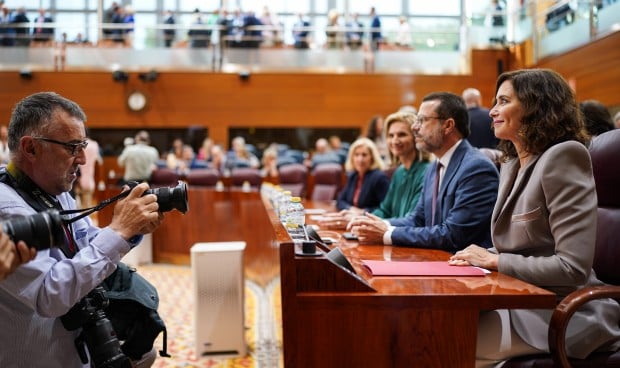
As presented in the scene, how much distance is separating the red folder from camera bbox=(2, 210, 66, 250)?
898 mm

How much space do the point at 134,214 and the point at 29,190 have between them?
329 mm

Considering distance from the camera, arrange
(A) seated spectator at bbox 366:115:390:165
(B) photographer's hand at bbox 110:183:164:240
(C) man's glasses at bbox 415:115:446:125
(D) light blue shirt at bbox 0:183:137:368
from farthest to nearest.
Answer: (A) seated spectator at bbox 366:115:390:165
(C) man's glasses at bbox 415:115:446:125
(B) photographer's hand at bbox 110:183:164:240
(D) light blue shirt at bbox 0:183:137:368

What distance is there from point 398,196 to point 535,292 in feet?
7.15

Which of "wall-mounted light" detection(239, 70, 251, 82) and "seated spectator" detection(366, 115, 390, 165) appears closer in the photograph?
"seated spectator" detection(366, 115, 390, 165)

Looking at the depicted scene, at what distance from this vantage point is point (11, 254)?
1.26 metres

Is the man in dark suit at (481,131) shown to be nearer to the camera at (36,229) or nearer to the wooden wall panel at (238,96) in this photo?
the camera at (36,229)

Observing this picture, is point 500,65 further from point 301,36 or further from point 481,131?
point 481,131

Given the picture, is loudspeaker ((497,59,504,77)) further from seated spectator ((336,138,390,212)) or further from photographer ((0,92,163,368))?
photographer ((0,92,163,368))

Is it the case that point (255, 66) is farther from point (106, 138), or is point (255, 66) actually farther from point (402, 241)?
point (402, 241)

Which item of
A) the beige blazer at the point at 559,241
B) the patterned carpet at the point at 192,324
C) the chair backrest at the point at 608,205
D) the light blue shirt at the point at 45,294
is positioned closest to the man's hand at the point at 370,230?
the patterned carpet at the point at 192,324

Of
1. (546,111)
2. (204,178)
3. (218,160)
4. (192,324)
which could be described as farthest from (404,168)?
(218,160)

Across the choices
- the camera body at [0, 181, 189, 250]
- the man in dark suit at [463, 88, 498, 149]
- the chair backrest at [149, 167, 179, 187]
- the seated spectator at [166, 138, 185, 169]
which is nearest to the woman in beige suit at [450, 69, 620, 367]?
the camera body at [0, 181, 189, 250]

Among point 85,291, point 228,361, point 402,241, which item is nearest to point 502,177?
point 402,241

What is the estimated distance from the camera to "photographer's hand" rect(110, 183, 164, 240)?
65.4 inches
